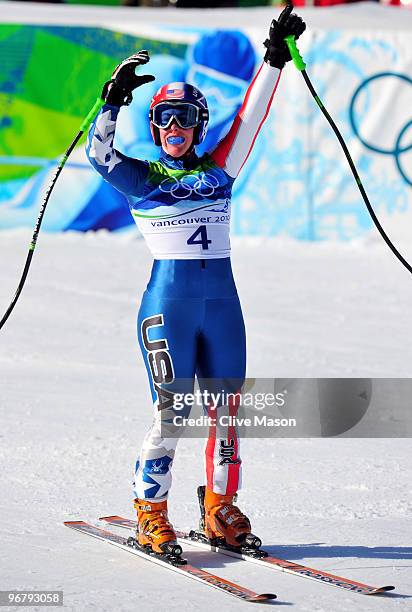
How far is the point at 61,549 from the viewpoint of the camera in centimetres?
509

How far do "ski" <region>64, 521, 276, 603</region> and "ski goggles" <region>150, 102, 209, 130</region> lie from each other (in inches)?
71.5

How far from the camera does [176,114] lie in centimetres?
511

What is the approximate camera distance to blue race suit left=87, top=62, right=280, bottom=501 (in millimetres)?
4992

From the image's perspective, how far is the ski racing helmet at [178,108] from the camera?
5117 mm

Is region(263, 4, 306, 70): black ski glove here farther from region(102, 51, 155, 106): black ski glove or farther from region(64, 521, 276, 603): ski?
region(64, 521, 276, 603): ski

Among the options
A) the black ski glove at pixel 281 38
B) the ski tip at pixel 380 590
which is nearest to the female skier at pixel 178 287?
the black ski glove at pixel 281 38

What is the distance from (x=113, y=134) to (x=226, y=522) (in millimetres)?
1747

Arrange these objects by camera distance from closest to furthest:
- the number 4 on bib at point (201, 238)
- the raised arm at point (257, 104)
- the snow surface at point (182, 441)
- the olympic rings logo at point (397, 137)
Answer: the snow surface at point (182, 441) → the number 4 on bib at point (201, 238) → the raised arm at point (257, 104) → the olympic rings logo at point (397, 137)

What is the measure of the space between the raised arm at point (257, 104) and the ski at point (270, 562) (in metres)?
1.63

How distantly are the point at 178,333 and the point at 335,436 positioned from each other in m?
2.63
